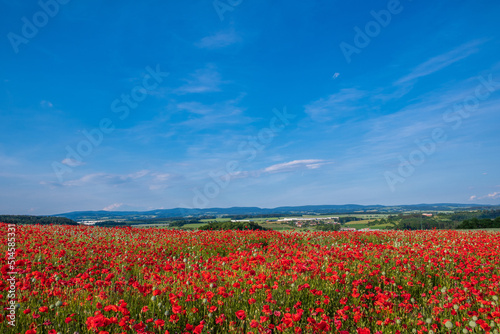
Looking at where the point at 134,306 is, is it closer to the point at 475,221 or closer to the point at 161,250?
the point at 161,250

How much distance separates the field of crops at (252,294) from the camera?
443 cm

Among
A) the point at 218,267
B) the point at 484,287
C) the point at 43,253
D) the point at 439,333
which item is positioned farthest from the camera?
the point at 43,253

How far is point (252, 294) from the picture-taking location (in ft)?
19.0

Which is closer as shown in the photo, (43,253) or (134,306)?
(134,306)

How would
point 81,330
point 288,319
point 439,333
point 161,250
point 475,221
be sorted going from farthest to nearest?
1. point 475,221
2. point 161,250
3. point 439,333
4. point 81,330
5. point 288,319

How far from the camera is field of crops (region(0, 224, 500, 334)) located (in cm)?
443

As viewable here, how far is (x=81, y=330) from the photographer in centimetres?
448

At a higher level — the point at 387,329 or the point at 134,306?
the point at 134,306

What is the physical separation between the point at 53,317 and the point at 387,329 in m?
5.54

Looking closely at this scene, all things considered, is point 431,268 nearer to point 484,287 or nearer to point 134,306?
point 484,287

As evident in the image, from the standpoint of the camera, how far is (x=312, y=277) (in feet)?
23.1

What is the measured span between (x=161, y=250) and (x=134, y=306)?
629 centimetres

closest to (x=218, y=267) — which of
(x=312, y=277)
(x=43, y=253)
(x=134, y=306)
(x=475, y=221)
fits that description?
(x=312, y=277)

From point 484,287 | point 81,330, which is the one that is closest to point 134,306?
point 81,330
